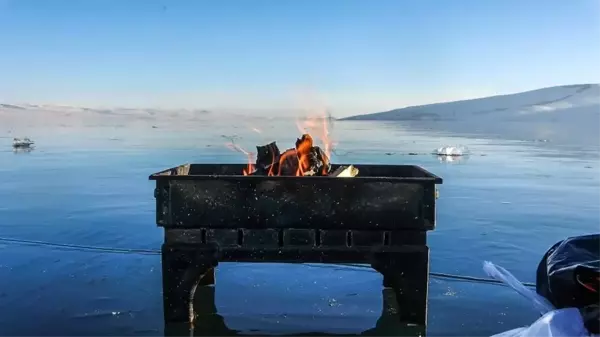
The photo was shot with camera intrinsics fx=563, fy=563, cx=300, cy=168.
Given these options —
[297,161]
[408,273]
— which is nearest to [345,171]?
[297,161]

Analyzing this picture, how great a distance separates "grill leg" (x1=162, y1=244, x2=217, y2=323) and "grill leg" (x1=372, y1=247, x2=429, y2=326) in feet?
4.09

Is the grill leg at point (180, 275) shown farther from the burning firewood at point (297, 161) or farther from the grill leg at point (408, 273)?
the grill leg at point (408, 273)

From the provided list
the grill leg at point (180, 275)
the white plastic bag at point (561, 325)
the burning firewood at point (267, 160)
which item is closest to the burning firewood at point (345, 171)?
the burning firewood at point (267, 160)

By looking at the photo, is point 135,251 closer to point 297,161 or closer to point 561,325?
point 297,161

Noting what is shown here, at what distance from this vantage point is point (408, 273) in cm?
408

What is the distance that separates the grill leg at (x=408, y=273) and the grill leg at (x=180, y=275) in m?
1.25

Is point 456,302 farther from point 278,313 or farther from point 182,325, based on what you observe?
point 182,325

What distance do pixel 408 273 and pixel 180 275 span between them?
1670mm

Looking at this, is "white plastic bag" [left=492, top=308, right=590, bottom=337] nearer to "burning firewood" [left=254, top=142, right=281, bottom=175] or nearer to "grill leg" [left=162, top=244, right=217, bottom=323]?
"grill leg" [left=162, top=244, right=217, bottom=323]

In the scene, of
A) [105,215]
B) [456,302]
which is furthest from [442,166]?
[456,302]

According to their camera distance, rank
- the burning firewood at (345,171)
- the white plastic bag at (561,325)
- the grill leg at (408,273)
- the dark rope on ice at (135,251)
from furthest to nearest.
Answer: the dark rope on ice at (135,251) < the burning firewood at (345,171) < the grill leg at (408,273) < the white plastic bag at (561,325)

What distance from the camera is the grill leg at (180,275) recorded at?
4121 millimetres

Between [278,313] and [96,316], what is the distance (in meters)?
1.46

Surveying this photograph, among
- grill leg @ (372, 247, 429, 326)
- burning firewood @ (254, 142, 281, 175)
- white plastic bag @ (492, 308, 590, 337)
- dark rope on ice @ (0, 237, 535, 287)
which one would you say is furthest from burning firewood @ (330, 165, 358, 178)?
white plastic bag @ (492, 308, 590, 337)
